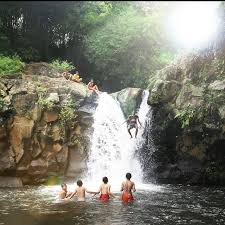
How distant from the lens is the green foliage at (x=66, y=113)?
61.2 ft

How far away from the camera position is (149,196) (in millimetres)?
14180

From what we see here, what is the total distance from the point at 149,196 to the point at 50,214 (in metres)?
4.77

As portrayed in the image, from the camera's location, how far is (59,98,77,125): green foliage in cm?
1866

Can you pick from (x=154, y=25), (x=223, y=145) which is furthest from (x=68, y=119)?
(x=154, y=25)

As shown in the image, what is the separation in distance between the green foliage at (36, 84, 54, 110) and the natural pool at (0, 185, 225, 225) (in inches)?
181

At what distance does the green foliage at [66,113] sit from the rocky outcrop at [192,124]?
413 cm

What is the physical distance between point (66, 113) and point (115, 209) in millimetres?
8218

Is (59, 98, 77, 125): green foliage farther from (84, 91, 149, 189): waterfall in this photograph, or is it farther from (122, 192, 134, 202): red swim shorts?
(122, 192, 134, 202): red swim shorts

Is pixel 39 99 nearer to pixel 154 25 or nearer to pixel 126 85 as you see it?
pixel 126 85

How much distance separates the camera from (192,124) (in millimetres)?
18547

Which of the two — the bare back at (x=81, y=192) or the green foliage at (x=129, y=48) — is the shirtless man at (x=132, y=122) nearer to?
the bare back at (x=81, y=192)

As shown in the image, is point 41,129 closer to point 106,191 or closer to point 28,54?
point 106,191

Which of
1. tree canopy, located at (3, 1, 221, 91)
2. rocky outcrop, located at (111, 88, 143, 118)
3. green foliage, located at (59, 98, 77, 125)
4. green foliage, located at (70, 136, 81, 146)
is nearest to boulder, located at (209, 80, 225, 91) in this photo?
rocky outcrop, located at (111, 88, 143, 118)

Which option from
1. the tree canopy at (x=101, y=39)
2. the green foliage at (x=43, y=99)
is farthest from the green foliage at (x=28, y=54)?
the green foliage at (x=43, y=99)
